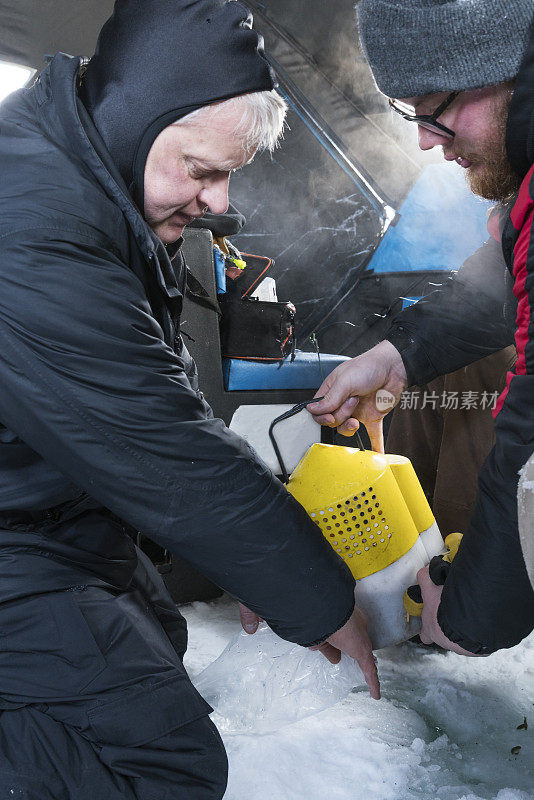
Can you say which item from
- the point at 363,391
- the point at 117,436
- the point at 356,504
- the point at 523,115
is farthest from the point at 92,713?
the point at 523,115

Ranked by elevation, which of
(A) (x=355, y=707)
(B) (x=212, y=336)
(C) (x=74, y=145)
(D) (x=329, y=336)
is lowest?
(D) (x=329, y=336)

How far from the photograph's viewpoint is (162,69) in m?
0.91

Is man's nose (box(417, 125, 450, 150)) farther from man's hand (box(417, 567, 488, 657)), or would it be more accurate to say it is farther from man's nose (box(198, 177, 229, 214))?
man's hand (box(417, 567, 488, 657))

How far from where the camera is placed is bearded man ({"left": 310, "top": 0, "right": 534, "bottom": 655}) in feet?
3.22

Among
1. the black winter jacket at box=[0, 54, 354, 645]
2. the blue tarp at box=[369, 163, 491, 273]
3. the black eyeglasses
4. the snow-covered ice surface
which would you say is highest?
the black eyeglasses

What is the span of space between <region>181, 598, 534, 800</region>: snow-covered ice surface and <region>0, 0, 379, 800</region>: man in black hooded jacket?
42 centimetres

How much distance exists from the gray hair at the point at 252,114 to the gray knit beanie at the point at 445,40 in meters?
0.28

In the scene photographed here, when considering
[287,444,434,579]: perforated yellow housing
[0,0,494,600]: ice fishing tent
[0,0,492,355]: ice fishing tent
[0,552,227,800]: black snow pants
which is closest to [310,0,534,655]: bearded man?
[287,444,434,579]: perforated yellow housing

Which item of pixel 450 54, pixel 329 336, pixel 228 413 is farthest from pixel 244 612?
pixel 329 336

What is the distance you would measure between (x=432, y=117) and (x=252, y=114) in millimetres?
425

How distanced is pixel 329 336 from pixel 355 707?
2.87 meters

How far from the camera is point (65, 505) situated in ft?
3.36

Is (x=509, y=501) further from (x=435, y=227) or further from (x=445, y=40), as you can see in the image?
(x=435, y=227)

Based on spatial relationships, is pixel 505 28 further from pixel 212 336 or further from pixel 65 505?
pixel 212 336
